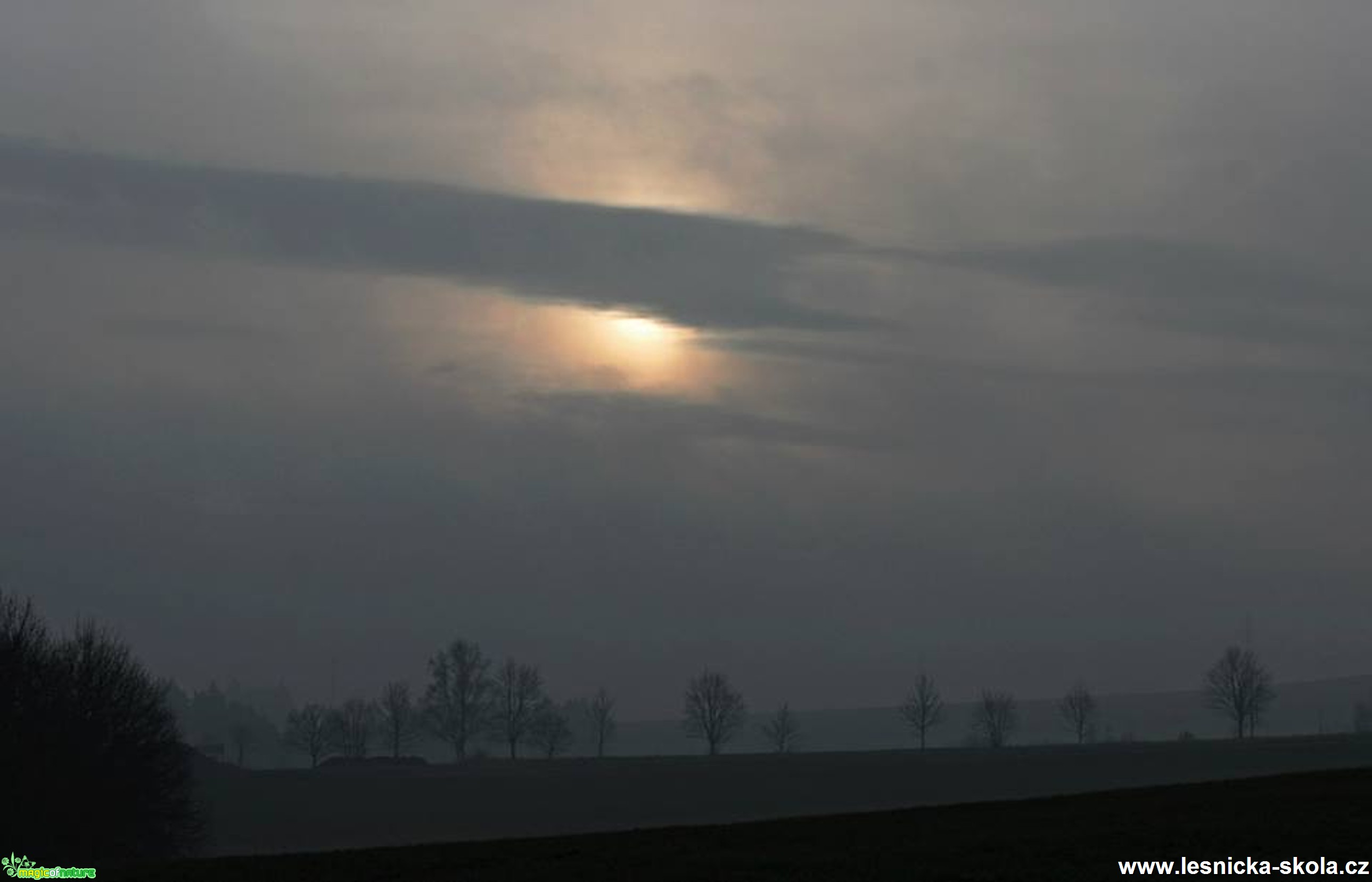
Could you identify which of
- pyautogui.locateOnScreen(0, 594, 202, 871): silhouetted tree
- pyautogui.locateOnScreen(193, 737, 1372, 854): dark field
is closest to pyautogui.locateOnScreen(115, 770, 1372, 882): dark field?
pyautogui.locateOnScreen(0, 594, 202, 871): silhouetted tree

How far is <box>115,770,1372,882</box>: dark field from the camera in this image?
39.4 metres

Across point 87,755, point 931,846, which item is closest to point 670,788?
point 87,755

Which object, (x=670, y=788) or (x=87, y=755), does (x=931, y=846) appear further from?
(x=670, y=788)

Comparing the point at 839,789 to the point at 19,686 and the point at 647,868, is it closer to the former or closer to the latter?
the point at 19,686

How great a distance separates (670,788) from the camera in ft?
507

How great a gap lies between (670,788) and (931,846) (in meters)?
113

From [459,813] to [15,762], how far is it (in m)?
77.6

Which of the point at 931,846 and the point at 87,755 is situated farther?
the point at 87,755

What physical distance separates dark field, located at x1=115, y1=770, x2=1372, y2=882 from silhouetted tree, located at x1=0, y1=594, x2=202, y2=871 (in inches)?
1127

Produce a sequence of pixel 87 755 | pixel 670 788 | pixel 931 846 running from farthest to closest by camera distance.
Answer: pixel 670 788 < pixel 87 755 < pixel 931 846

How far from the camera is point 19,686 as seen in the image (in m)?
79.4

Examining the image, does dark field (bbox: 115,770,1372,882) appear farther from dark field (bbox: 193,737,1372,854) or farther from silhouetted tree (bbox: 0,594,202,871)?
dark field (bbox: 193,737,1372,854)

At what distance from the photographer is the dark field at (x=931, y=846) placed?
39.4 m

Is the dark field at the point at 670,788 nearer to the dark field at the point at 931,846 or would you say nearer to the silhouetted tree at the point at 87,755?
the silhouetted tree at the point at 87,755
